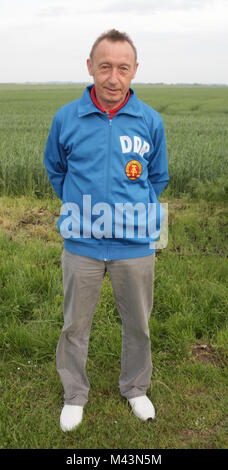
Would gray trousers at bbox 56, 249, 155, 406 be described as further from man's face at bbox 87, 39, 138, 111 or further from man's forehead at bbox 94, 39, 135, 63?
man's forehead at bbox 94, 39, 135, 63

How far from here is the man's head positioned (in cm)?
201

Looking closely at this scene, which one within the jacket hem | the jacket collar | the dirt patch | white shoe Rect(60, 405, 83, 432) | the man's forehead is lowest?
white shoe Rect(60, 405, 83, 432)

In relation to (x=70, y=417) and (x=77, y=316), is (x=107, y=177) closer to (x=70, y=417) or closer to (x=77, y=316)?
(x=77, y=316)

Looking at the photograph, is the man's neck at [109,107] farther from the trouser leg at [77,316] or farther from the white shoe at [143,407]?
the white shoe at [143,407]

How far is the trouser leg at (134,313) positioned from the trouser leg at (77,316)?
117 mm

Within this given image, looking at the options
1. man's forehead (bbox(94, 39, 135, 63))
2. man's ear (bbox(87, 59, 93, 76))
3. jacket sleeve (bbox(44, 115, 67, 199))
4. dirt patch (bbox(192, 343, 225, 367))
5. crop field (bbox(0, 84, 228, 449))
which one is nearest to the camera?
man's forehead (bbox(94, 39, 135, 63))

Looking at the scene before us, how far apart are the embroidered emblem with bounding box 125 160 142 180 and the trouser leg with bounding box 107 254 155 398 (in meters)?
0.43

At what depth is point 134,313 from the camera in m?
2.39

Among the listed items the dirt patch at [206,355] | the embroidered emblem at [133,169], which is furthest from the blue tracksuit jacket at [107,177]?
the dirt patch at [206,355]

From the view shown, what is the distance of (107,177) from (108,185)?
4cm

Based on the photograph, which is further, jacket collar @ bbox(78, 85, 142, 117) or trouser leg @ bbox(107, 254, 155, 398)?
trouser leg @ bbox(107, 254, 155, 398)

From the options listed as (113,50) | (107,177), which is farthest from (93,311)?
(113,50)

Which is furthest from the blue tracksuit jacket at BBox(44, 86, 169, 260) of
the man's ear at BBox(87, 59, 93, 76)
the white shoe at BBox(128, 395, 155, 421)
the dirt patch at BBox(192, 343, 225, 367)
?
the dirt patch at BBox(192, 343, 225, 367)
